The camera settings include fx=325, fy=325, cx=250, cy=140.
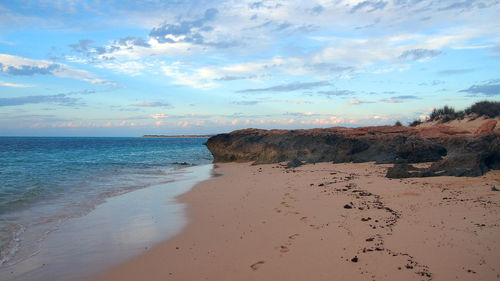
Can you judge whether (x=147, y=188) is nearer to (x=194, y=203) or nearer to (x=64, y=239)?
(x=194, y=203)

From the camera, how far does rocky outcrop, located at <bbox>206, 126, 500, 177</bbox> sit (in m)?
10.7

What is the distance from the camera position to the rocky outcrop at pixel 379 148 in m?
10.7

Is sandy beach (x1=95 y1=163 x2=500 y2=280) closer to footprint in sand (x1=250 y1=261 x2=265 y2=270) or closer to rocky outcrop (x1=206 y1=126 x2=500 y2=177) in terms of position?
footprint in sand (x1=250 y1=261 x2=265 y2=270)

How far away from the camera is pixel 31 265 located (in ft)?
17.5

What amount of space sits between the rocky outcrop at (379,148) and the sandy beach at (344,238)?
1165 mm

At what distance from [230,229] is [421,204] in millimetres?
4278

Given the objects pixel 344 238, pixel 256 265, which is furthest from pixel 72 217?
pixel 344 238

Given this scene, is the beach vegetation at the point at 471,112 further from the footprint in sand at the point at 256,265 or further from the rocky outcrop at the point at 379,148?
the footprint in sand at the point at 256,265

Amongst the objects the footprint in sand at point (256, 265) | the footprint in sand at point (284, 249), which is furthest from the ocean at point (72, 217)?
the footprint in sand at point (284, 249)

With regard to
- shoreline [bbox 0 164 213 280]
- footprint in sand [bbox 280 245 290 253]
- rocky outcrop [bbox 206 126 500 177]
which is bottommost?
shoreline [bbox 0 164 213 280]

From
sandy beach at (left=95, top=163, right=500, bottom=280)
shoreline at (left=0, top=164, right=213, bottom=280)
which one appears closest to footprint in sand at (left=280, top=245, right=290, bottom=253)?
sandy beach at (left=95, top=163, right=500, bottom=280)

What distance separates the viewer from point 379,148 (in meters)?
17.2

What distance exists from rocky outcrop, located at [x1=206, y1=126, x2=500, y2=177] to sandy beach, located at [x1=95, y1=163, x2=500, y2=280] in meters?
1.16

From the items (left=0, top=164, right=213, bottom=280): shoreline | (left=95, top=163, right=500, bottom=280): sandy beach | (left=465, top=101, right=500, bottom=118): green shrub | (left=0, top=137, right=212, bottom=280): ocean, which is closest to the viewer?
(left=95, top=163, right=500, bottom=280): sandy beach
